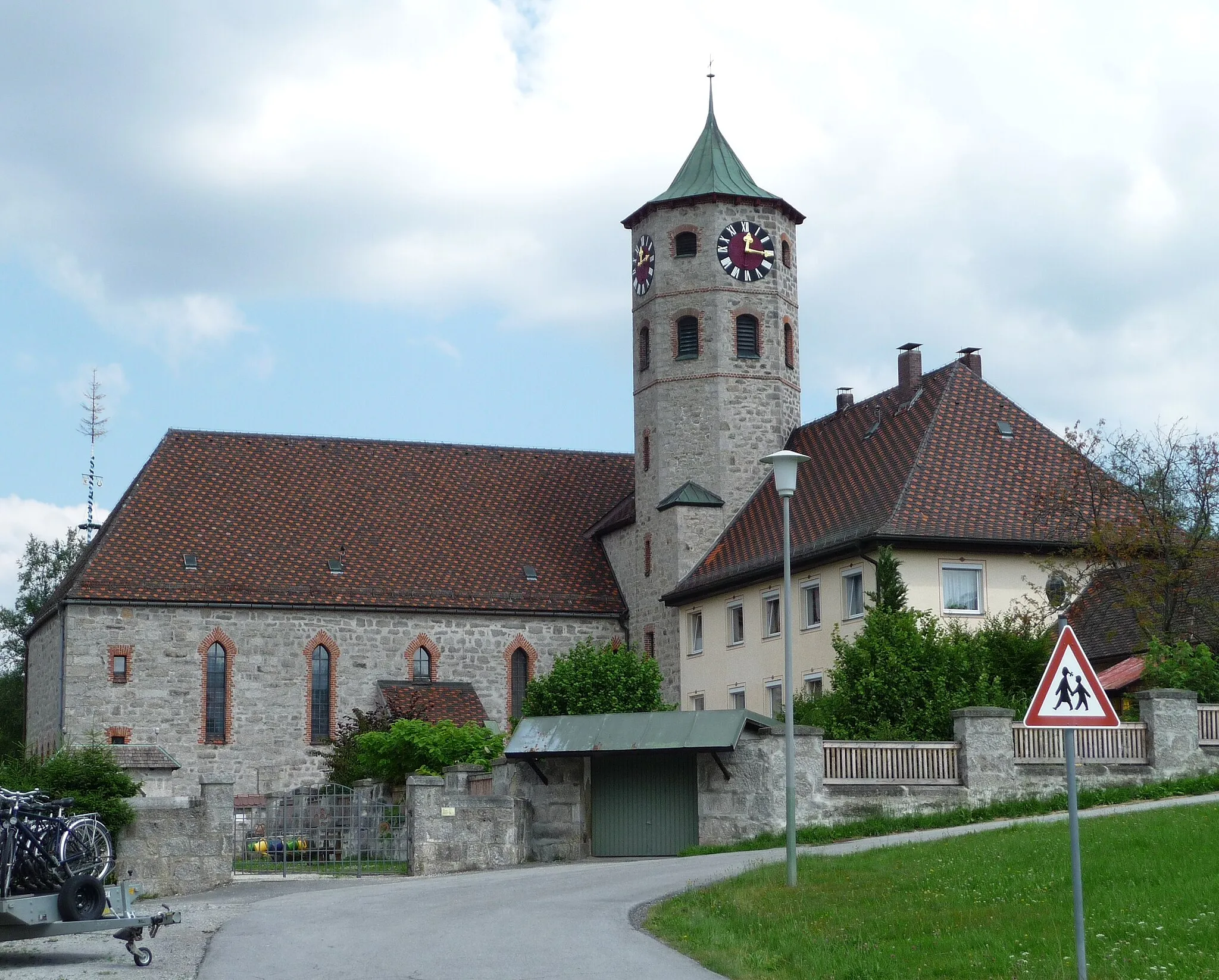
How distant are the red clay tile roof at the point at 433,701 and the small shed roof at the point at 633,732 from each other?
47.1 ft

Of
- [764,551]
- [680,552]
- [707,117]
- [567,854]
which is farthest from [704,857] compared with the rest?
[707,117]

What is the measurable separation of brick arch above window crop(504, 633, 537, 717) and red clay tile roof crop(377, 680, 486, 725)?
1081mm

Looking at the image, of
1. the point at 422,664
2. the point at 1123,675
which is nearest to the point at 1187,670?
the point at 1123,675

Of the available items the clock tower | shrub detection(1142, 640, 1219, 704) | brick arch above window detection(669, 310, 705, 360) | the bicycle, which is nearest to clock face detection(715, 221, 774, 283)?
the clock tower

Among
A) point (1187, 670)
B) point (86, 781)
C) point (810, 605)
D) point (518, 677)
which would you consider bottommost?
point (86, 781)

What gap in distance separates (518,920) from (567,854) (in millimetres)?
11289

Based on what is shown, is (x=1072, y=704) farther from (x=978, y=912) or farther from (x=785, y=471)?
(x=785, y=471)

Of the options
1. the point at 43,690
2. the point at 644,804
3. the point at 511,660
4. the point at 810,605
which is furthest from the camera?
the point at 511,660

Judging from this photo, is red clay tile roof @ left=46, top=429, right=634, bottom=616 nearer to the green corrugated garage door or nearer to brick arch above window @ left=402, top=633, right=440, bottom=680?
brick arch above window @ left=402, top=633, right=440, bottom=680

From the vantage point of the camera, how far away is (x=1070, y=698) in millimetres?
12391

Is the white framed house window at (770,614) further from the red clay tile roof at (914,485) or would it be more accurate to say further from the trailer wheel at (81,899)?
the trailer wheel at (81,899)

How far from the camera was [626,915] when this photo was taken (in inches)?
747

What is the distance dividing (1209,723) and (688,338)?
67.5 ft

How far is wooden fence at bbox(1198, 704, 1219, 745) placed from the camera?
29188 millimetres
